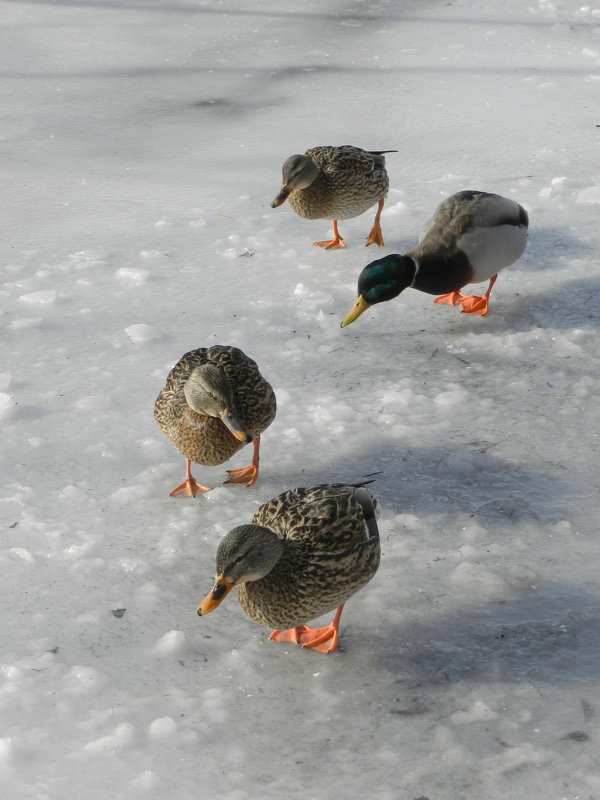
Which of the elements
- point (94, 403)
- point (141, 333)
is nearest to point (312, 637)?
point (94, 403)

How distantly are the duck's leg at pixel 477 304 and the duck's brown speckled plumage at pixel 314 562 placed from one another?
1815 millimetres

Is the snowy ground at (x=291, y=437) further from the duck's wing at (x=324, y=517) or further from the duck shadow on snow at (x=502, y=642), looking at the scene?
the duck's wing at (x=324, y=517)

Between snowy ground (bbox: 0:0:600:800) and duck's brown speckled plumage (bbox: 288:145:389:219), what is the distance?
208 mm

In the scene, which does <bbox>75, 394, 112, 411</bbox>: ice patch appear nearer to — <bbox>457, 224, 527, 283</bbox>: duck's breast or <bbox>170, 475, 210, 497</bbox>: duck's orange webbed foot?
<bbox>170, 475, 210, 497</bbox>: duck's orange webbed foot

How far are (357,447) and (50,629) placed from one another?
1212 mm

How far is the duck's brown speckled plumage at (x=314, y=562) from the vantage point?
256 cm

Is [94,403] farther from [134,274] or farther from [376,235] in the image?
[376,235]

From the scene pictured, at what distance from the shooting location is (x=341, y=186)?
4.64m

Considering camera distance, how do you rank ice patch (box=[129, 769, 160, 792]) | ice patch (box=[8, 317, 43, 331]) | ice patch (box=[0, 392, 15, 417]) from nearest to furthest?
ice patch (box=[129, 769, 160, 792]) < ice patch (box=[0, 392, 15, 417]) < ice patch (box=[8, 317, 43, 331])

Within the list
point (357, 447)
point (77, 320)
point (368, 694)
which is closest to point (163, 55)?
point (77, 320)

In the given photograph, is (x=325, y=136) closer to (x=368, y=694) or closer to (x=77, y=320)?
(x=77, y=320)

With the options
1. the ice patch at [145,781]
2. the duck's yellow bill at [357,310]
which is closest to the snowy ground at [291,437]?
the ice patch at [145,781]

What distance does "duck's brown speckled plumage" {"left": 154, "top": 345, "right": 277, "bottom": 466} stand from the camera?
122 inches

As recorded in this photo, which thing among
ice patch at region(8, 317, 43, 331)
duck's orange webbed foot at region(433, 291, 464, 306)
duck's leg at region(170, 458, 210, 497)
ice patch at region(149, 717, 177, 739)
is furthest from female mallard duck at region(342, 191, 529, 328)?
ice patch at region(149, 717, 177, 739)
